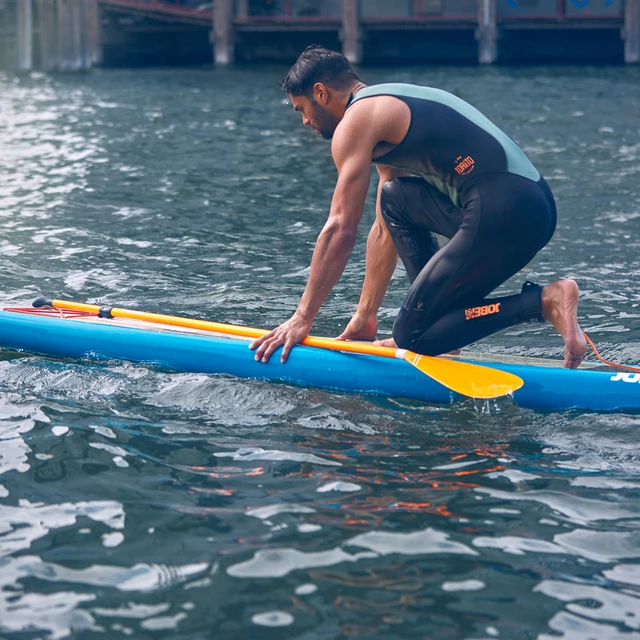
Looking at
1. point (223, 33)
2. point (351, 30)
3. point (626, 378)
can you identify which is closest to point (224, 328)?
point (626, 378)

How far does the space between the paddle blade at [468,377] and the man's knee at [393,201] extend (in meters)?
0.72

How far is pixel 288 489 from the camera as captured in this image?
12.5ft

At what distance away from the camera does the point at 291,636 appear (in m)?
2.86

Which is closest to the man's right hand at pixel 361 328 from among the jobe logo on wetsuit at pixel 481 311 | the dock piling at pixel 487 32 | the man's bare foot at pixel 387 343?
the man's bare foot at pixel 387 343

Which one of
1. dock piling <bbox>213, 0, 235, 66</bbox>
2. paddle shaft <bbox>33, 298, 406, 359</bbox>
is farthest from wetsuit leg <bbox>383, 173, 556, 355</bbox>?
dock piling <bbox>213, 0, 235, 66</bbox>

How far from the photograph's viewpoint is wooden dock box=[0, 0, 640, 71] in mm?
24609

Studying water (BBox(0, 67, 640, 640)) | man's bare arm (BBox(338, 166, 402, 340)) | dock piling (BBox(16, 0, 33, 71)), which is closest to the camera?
water (BBox(0, 67, 640, 640))

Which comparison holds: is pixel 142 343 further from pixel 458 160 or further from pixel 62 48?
pixel 62 48

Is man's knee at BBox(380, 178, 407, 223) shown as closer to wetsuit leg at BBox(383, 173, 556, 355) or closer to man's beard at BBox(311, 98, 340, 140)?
wetsuit leg at BBox(383, 173, 556, 355)

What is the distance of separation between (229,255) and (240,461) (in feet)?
14.2

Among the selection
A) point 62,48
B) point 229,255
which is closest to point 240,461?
point 229,255

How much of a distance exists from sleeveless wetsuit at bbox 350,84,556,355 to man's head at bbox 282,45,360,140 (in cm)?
13

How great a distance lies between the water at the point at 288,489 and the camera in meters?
3.01

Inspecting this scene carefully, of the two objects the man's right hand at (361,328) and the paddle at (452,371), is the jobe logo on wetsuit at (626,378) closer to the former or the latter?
the paddle at (452,371)
